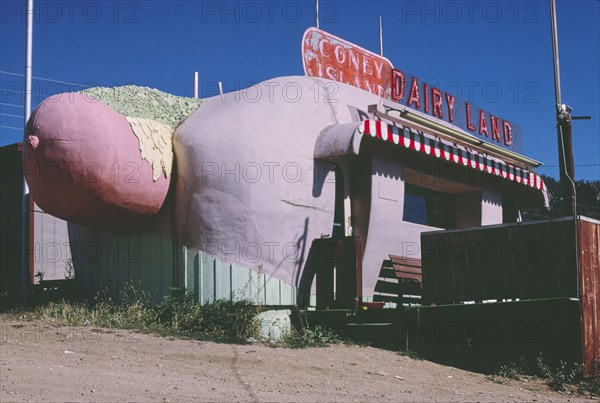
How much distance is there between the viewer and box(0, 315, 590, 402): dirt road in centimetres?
656

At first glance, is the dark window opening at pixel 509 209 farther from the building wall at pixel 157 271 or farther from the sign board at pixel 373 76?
the building wall at pixel 157 271

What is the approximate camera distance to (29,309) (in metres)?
11.4

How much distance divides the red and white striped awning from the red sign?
172 cm

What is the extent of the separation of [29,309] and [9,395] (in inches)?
225

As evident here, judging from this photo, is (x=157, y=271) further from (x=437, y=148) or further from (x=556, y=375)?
(x=556, y=375)

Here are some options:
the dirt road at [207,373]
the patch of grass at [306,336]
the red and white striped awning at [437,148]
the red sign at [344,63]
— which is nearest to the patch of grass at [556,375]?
the dirt road at [207,373]

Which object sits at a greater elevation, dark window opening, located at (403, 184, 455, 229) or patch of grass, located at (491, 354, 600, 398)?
dark window opening, located at (403, 184, 455, 229)

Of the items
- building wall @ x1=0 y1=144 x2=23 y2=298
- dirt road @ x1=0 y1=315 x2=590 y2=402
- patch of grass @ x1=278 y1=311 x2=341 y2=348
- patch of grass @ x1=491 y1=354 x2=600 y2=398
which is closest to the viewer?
dirt road @ x1=0 y1=315 x2=590 y2=402

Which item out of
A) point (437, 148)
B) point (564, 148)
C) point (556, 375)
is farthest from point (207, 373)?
point (564, 148)

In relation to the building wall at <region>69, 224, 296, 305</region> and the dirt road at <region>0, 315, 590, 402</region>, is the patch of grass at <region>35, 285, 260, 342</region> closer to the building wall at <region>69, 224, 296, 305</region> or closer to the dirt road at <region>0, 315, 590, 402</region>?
the building wall at <region>69, 224, 296, 305</region>

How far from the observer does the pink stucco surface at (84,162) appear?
969cm

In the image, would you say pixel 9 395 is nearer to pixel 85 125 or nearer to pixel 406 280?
pixel 85 125

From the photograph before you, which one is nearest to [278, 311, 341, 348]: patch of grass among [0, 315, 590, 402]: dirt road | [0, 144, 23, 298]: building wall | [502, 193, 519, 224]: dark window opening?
[0, 315, 590, 402]: dirt road

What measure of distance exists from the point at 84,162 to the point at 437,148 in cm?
626
